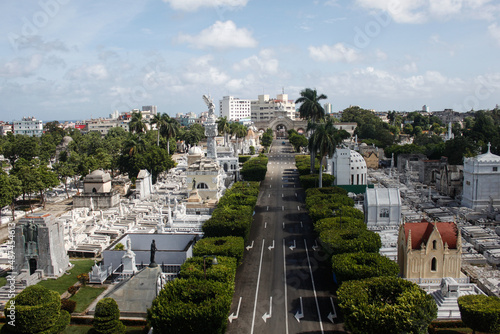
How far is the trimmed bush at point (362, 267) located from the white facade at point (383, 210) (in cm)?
1821

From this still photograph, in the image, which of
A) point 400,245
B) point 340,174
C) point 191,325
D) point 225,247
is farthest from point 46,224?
point 340,174

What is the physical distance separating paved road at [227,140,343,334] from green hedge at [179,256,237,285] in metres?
2.90

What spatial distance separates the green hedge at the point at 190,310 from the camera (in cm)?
2402

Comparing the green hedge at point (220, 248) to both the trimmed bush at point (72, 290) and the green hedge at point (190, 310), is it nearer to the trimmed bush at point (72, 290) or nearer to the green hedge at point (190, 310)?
the green hedge at point (190, 310)

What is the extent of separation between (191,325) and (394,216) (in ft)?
112

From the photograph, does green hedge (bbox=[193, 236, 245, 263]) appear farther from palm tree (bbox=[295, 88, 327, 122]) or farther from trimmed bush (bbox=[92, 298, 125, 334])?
palm tree (bbox=[295, 88, 327, 122])

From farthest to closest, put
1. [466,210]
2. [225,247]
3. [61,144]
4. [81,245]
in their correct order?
[61,144] < [466,210] < [81,245] < [225,247]

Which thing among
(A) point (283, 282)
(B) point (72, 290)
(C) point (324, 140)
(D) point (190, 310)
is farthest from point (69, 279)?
(C) point (324, 140)

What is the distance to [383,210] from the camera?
4994 cm

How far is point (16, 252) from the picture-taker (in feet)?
120

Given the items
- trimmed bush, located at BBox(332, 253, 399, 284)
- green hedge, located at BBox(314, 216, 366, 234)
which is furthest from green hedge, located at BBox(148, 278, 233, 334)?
green hedge, located at BBox(314, 216, 366, 234)

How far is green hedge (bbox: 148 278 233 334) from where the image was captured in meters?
24.0

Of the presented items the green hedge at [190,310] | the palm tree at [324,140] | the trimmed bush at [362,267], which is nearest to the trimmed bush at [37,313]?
the green hedge at [190,310]

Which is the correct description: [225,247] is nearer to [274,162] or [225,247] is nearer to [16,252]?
[16,252]
